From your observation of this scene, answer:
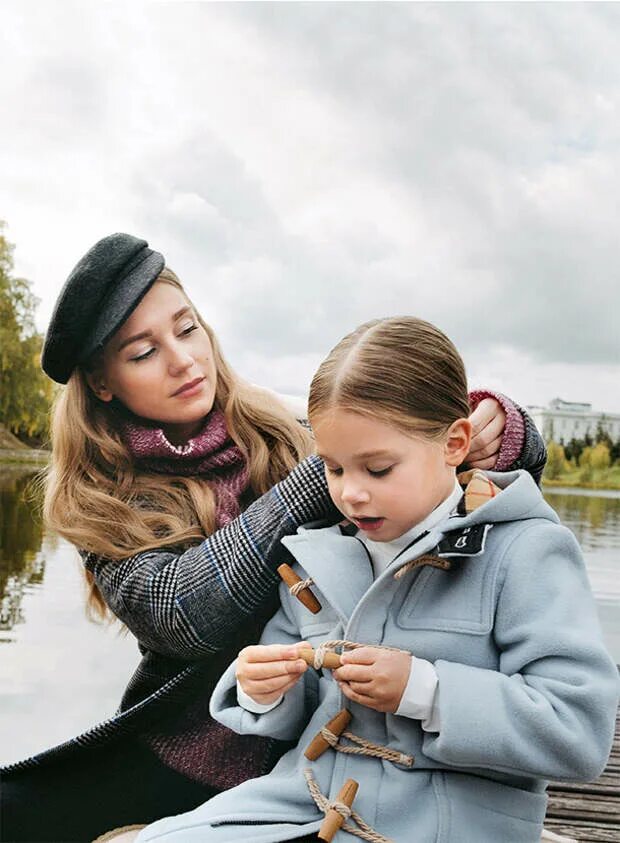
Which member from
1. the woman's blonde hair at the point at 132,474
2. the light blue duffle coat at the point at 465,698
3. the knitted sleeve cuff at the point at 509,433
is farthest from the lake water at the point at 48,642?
the light blue duffle coat at the point at 465,698

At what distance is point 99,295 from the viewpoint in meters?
1.55

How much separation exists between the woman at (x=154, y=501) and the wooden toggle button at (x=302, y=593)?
111 mm

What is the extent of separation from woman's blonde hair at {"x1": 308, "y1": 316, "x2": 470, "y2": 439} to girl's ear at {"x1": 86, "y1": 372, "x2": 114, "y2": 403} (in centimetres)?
51

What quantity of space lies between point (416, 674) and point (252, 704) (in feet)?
0.79

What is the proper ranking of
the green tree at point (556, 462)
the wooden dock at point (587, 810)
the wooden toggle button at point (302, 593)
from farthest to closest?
the green tree at point (556, 462) → the wooden dock at point (587, 810) → the wooden toggle button at point (302, 593)

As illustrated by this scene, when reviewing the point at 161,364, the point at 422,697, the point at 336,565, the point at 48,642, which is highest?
the point at 161,364

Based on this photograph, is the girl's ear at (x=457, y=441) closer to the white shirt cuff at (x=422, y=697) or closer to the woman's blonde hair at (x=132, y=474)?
the white shirt cuff at (x=422, y=697)

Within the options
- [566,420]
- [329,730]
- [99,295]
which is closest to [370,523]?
[329,730]

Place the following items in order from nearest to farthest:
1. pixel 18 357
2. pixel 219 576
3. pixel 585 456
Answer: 1. pixel 219 576
2. pixel 585 456
3. pixel 18 357

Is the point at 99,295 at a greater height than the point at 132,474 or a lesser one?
greater

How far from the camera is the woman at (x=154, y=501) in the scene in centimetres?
148

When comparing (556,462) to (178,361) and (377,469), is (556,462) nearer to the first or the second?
(178,361)

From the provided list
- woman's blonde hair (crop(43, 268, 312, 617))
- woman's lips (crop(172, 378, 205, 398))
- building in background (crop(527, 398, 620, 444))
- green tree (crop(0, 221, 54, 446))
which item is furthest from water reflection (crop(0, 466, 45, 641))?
building in background (crop(527, 398, 620, 444))

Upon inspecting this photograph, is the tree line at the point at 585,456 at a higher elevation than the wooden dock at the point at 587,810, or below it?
higher
